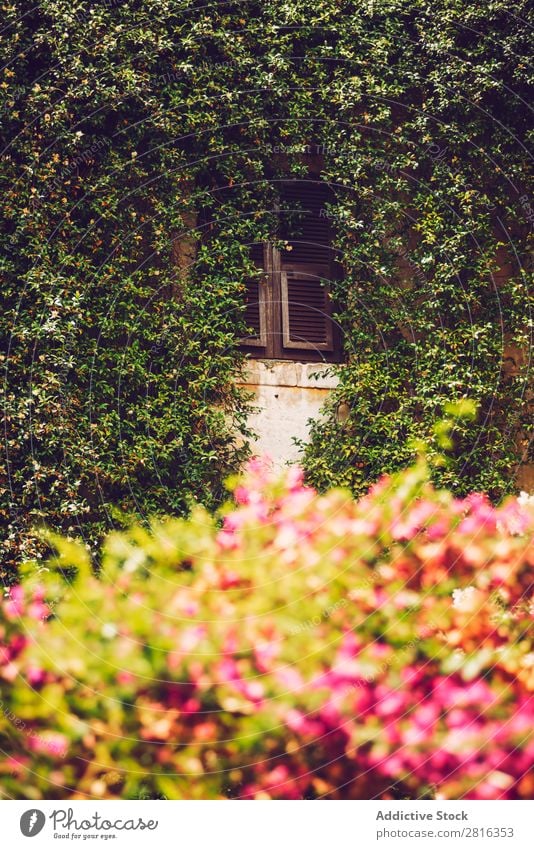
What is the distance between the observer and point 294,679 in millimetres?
4441

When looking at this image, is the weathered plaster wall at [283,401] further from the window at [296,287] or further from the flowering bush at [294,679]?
the flowering bush at [294,679]

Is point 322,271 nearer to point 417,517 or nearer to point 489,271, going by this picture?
point 489,271

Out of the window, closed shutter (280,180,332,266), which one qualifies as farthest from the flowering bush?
closed shutter (280,180,332,266)

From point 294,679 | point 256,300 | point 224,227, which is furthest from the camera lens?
point 256,300

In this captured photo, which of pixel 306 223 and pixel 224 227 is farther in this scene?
pixel 306 223

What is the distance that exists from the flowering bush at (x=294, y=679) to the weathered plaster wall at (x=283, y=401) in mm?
2045

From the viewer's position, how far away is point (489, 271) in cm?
750

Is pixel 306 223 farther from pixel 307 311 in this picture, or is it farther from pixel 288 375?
pixel 288 375

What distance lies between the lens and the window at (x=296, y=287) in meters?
7.49

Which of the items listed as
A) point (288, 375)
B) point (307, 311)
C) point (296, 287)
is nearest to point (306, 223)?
point (296, 287)

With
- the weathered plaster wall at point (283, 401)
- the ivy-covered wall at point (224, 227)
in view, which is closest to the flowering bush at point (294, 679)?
the ivy-covered wall at point (224, 227)

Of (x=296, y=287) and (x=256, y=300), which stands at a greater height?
(x=296, y=287)

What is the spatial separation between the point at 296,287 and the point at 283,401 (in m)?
1.00

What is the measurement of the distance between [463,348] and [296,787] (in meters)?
3.97
